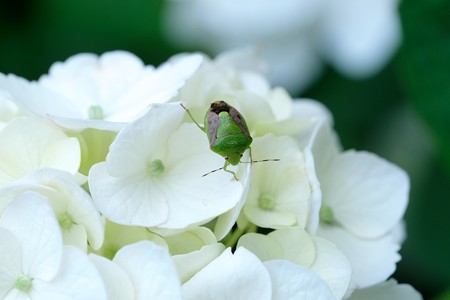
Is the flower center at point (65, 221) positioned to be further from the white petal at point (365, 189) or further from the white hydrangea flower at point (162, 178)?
the white petal at point (365, 189)

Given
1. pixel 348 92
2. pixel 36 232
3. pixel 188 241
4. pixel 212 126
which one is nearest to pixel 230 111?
pixel 212 126

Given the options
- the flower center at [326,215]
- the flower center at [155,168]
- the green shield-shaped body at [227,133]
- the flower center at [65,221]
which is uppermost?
the green shield-shaped body at [227,133]

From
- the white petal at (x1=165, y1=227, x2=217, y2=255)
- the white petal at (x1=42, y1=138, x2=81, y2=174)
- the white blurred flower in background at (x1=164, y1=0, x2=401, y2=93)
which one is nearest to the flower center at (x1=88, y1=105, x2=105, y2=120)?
the white petal at (x1=42, y1=138, x2=81, y2=174)

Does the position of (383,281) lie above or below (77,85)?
below

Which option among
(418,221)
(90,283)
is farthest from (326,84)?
(90,283)

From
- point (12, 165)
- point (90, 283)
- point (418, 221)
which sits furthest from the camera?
point (418, 221)

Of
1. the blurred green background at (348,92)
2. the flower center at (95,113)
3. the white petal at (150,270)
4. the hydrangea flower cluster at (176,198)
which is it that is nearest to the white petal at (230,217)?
the hydrangea flower cluster at (176,198)

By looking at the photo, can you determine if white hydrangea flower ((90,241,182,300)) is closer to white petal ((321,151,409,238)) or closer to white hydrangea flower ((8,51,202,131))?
white hydrangea flower ((8,51,202,131))

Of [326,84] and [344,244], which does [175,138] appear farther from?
[326,84]
